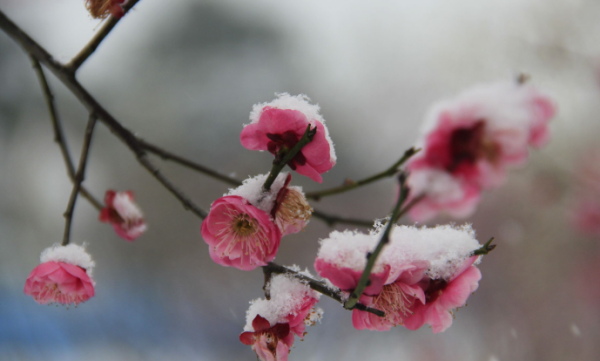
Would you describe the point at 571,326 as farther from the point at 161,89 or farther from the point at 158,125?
the point at 161,89

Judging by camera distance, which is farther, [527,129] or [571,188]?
[571,188]

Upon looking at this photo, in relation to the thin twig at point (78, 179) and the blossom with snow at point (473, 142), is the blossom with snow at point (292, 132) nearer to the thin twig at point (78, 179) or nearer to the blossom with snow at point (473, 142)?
the blossom with snow at point (473, 142)

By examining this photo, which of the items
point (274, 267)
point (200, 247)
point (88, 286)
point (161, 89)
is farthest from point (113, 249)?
point (274, 267)

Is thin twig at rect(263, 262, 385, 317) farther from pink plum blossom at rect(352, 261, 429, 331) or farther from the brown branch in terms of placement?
the brown branch

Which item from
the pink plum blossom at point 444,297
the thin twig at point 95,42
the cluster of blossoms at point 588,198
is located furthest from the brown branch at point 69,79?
the cluster of blossoms at point 588,198

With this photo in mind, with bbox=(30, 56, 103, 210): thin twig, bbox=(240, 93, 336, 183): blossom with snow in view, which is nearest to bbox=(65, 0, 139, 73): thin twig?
bbox=(30, 56, 103, 210): thin twig

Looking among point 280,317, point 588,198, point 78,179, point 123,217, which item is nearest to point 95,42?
point 78,179

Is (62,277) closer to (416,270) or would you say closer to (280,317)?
(280,317)
